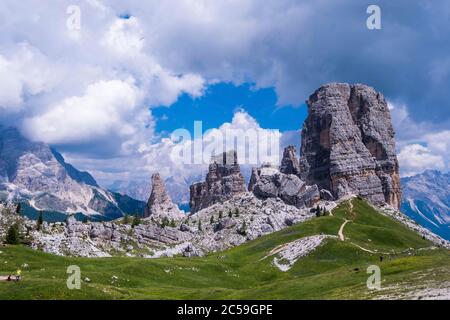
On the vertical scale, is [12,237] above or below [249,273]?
above

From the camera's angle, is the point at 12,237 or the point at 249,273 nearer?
the point at 12,237

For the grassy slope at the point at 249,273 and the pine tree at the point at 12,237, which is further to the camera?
the pine tree at the point at 12,237

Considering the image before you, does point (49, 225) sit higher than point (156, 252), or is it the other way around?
point (49, 225)

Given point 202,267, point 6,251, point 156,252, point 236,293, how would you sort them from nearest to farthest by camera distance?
point 236,293
point 6,251
point 202,267
point 156,252

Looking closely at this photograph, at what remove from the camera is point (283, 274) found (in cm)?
12500

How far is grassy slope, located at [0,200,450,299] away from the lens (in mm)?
64375

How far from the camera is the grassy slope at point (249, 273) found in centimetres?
6438

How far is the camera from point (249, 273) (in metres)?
124

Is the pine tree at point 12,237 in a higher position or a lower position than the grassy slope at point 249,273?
higher

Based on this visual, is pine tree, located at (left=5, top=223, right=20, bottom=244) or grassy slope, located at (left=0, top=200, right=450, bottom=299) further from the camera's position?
pine tree, located at (left=5, top=223, right=20, bottom=244)

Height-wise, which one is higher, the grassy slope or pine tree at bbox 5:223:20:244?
pine tree at bbox 5:223:20:244
